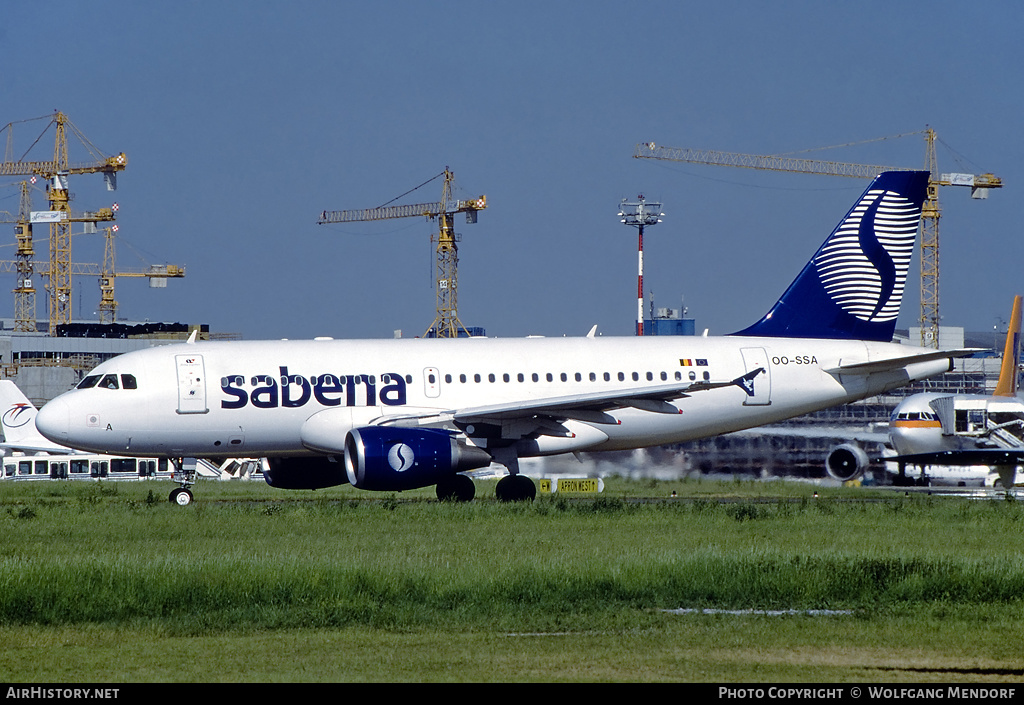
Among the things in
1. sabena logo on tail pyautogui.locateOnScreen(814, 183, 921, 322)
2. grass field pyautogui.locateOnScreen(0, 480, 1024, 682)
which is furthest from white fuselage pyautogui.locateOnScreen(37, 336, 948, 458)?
grass field pyautogui.locateOnScreen(0, 480, 1024, 682)

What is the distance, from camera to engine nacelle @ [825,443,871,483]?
38.7 meters

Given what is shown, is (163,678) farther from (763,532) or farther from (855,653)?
(763,532)

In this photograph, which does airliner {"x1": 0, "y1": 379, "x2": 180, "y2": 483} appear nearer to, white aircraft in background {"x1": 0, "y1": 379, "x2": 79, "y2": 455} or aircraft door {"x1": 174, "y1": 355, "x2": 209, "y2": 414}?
white aircraft in background {"x1": 0, "y1": 379, "x2": 79, "y2": 455}

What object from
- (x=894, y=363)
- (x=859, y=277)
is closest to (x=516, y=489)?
(x=894, y=363)

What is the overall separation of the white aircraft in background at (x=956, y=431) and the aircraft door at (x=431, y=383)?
48.7 feet

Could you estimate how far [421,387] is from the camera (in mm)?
29969

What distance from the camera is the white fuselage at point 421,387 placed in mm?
28906

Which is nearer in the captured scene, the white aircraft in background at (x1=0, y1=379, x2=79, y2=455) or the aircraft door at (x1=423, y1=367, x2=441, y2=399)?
the aircraft door at (x1=423, y1=367, x2=441, y2=399)

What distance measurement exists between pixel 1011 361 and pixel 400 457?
2811 cm

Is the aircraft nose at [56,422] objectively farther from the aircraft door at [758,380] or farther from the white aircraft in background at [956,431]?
the white aircraft in background at [956,431]

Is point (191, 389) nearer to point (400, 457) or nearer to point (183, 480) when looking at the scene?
point (183, 480)

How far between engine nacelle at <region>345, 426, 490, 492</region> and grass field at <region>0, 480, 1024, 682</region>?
331 centimetres

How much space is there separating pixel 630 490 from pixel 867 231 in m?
9.47

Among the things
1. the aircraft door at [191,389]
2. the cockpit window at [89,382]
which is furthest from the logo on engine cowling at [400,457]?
the cockpit window at [89,382]
